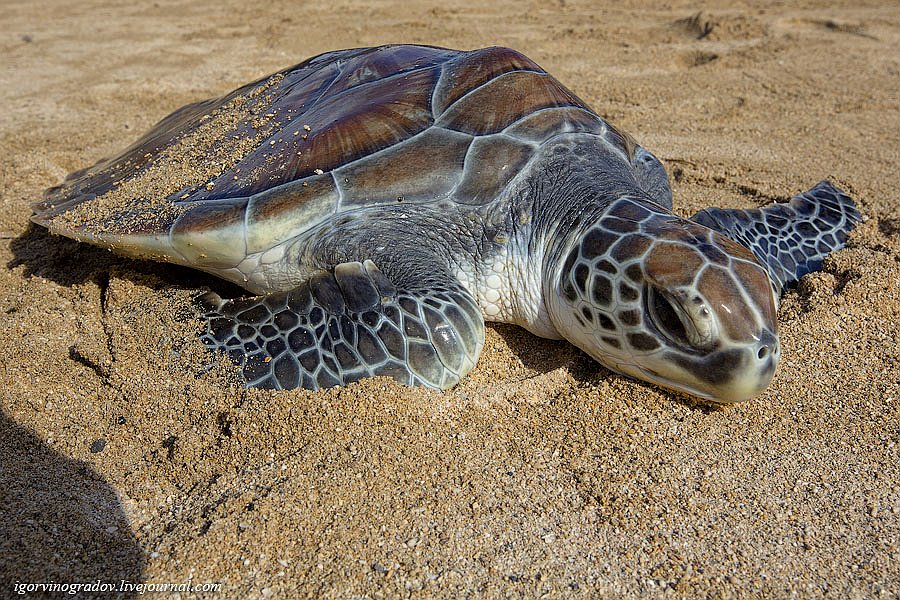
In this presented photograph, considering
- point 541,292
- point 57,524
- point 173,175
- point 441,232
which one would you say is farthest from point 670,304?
point 173,175

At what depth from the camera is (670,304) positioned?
5.98ft

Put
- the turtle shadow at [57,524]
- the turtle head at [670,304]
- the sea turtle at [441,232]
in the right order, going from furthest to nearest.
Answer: the sea turtle at [441,232], the turtle head at [670,304], the turtle shadow at [57,524]

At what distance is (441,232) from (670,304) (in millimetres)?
915

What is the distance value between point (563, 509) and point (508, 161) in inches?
52.4

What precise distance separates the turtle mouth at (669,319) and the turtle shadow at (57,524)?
153 centimetres

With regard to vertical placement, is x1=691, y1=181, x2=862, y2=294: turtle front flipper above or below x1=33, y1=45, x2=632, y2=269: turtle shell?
below

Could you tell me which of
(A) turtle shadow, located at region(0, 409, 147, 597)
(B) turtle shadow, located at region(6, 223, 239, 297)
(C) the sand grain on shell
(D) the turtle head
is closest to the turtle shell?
(C) the sand grain on shell

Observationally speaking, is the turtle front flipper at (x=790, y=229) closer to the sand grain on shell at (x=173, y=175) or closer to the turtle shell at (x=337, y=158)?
the turtle shell at (x=337, y=158)

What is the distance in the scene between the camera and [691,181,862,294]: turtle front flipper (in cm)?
263

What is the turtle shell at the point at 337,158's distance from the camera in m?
2.36

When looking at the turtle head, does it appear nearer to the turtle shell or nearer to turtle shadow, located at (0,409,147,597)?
the turtle shell

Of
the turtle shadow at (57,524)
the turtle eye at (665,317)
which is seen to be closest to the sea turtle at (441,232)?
the turtle eye at (665,317)

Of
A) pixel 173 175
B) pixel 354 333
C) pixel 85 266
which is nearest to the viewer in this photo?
pixel 354 333

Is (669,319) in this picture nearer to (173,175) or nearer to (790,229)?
(790,229)
